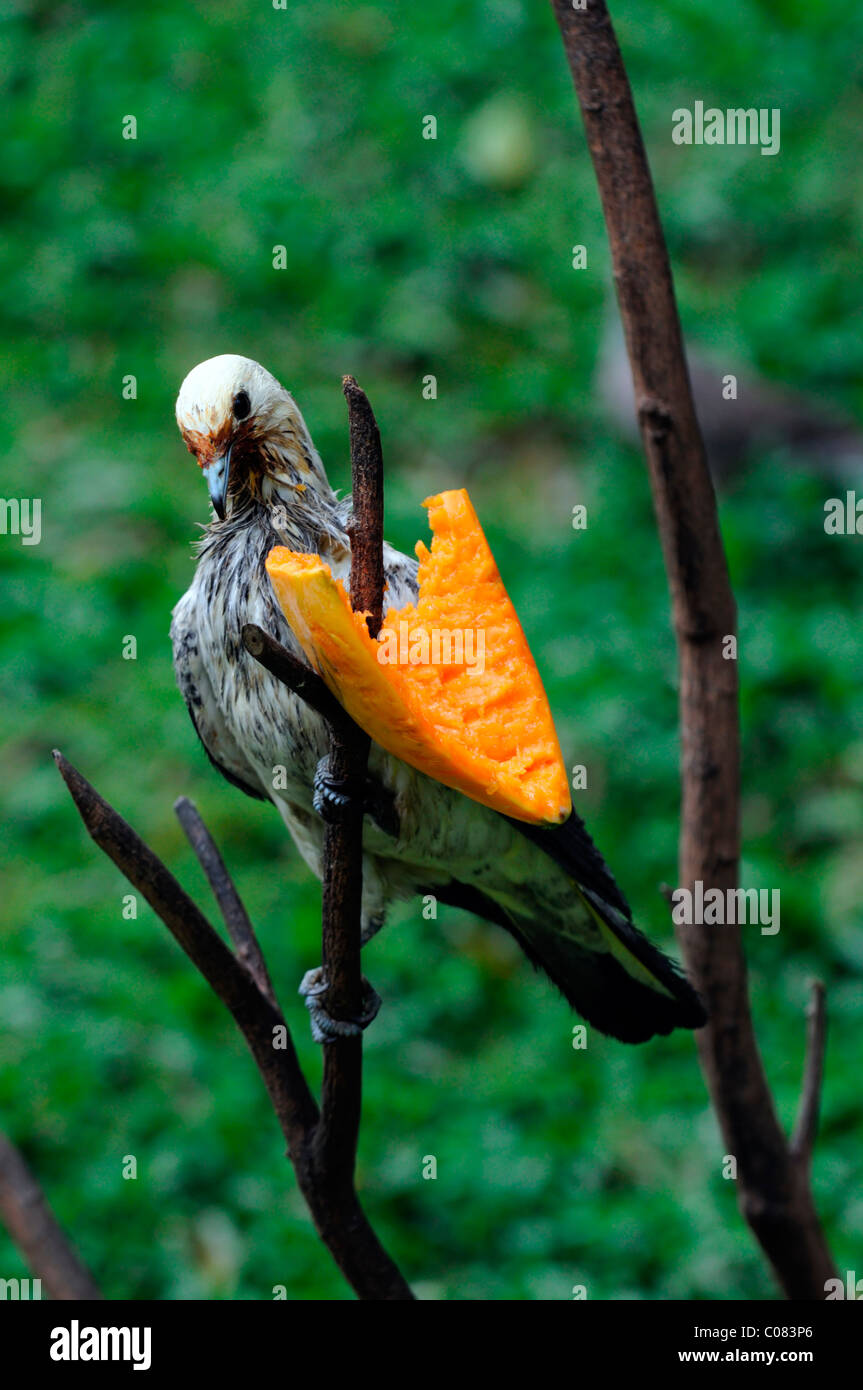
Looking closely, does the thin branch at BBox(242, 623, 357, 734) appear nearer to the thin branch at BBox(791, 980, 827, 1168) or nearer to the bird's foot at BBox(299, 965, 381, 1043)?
the bird's foot at BBox(299, 965, 381, 1043)

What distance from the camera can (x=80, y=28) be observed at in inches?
298

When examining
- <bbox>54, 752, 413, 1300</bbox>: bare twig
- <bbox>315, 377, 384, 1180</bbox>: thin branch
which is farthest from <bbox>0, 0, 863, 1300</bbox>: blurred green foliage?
<bbox>315, 377, 384, 1180</bbox>: thin branch

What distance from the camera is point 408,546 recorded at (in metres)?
5.43

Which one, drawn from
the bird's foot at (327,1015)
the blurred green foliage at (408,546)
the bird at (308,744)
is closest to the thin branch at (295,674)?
the bird at (308,744)

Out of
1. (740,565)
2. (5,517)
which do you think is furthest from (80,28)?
(740,565)

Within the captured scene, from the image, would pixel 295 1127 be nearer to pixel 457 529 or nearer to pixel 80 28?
pixel 457 529

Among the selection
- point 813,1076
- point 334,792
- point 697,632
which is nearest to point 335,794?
point 334,792

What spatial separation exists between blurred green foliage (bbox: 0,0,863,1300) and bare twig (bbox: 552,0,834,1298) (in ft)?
3.55

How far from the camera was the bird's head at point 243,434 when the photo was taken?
2295mm

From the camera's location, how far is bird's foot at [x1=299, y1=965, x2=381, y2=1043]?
2412mm

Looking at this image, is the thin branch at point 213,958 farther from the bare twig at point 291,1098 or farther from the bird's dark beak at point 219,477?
the bird's dark beak at point 219,477

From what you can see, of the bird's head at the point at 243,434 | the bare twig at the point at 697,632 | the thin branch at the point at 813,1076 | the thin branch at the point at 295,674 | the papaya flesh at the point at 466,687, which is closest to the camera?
the thin branch at the point at 295,674

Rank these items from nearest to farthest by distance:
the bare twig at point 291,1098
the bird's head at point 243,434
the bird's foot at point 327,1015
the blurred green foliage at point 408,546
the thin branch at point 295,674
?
the thin branch at point 295,674 → the bird's head at point 243,434 → the bird's foot at point 327,1015 → the bare twig at point 291,1098 → the blurred green foliage at point 408,546
